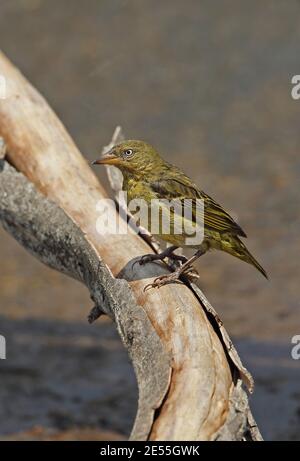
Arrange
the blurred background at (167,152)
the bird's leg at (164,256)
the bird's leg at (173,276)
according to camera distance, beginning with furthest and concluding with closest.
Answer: the blurred background at (167,152), the bird's leg at (164,256), the bird's leg at (173,276)

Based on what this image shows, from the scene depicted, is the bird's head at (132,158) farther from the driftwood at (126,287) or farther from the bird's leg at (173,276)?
the bird's leg at (173,276)

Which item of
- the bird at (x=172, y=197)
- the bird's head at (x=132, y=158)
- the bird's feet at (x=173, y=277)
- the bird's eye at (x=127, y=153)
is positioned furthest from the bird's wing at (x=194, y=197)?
the bird's feet at (x=173, y=277)

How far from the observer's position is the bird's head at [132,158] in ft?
21.4

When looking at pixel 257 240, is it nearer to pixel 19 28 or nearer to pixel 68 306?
pixel 68 306

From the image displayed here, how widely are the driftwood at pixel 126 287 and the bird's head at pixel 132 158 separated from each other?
452mm

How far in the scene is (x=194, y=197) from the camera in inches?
254

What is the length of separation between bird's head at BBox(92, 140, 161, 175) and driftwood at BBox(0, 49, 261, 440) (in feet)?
1.48

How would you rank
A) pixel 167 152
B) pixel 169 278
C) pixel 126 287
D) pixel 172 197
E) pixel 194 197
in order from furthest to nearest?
pixel 167 152 < pixel 194 197 < pixel 172 197 < pixel 169 278 < pixel 126 287

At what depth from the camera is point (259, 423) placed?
851 cm

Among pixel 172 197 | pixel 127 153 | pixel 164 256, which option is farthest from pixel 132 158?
pixel 164 256

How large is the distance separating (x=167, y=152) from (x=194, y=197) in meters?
6.96

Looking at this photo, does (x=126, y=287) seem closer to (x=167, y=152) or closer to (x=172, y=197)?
(x=172, y=197)

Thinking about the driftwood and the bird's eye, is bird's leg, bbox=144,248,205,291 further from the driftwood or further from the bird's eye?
the bird's eye

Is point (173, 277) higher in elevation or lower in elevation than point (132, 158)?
lower
